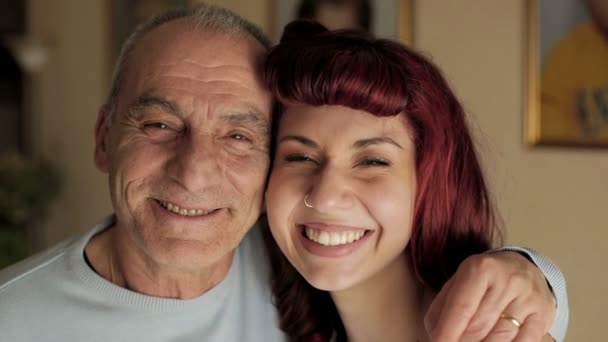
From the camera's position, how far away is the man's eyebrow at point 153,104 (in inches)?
56.1

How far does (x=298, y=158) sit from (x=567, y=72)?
5.57 ft

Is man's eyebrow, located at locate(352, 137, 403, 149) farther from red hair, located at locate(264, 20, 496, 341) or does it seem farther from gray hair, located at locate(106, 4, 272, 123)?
gray hair, located at locate(106, 4, 272, 123)

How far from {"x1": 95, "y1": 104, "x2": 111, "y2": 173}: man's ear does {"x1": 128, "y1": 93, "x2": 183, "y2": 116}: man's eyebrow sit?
150 mm

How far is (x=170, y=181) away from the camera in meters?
1.41

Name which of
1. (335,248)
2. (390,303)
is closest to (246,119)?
(335,248)

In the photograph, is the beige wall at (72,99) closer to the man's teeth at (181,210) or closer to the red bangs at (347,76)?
the man's teeth at (181,210)

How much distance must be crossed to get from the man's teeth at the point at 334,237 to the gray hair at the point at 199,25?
49 centimetres

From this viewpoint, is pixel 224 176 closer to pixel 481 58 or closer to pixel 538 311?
pixel 538 311

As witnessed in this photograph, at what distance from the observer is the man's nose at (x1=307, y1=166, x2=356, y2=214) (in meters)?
1.26

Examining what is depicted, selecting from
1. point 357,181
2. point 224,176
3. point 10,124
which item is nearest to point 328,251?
point 357,181

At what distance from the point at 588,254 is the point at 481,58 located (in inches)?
36.3

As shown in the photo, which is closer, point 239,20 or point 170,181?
point 170,181

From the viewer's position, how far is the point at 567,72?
2.61 metres

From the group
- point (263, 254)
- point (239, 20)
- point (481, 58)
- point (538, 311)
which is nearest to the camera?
point (538, 311)
